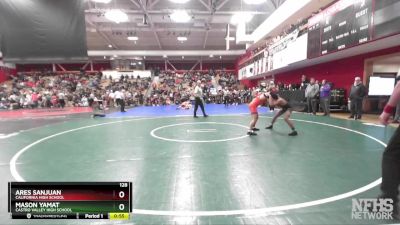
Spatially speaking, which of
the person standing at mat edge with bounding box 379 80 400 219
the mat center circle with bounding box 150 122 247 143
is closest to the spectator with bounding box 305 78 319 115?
the mat center circle with bounding box 150 122 247 143

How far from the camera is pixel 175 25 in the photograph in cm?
2330

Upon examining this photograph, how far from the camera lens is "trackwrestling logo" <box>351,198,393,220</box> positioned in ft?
8.14

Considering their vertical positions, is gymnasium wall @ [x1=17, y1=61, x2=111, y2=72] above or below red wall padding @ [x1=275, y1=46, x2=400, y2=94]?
above

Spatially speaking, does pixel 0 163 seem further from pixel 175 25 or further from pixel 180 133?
pixel 175 25

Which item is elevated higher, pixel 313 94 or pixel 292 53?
pixel 292 53

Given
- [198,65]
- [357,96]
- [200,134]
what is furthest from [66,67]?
[357,96]

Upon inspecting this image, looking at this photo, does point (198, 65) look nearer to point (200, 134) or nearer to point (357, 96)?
point (357, 96)

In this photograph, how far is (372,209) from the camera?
2.60 m

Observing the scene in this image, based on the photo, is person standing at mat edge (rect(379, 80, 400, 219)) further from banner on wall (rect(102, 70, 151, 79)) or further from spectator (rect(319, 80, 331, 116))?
banner on wall (rect(102, 70, 151, 79))
